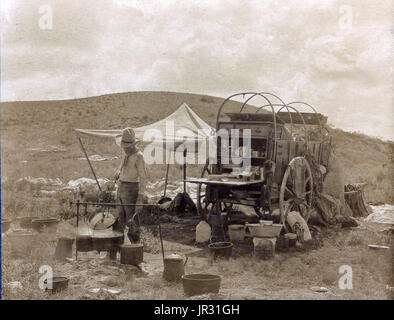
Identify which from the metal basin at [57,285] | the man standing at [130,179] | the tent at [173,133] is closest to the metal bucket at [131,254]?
the man standing at [130,179]

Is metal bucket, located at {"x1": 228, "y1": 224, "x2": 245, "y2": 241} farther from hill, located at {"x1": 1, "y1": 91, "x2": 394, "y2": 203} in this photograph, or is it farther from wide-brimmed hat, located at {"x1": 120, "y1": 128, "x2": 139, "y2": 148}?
hill, located at {"x1": 1, "y1": 91, "x2": 394, "y2": 203}

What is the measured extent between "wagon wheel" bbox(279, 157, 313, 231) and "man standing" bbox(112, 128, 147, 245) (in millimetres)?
2793

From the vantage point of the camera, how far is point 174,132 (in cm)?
1105

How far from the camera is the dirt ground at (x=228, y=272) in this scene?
541cm

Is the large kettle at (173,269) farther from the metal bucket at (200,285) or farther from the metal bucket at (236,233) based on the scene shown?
the metal bucket at (236,233)

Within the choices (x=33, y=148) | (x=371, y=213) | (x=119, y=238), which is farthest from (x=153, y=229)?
(x=33, y=148)

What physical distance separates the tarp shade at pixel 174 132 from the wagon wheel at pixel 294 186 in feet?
8.34

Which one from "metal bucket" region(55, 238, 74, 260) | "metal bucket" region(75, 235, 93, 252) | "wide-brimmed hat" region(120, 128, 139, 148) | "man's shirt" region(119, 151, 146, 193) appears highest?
"wide-brimmed hat" region(120, 128, 139, 148)

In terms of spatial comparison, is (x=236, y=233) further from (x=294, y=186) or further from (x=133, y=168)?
(x=133, y=168)

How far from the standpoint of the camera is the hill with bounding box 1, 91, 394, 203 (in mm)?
19266

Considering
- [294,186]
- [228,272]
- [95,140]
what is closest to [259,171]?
[294,186]

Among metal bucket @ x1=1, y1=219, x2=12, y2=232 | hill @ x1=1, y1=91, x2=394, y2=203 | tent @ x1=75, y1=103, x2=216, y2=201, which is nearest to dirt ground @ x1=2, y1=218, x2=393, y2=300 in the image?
metal bucket @ x1=1, y1=219, x2=12, y2=232

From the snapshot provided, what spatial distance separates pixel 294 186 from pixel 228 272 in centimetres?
285

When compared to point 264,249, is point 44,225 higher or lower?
higher
